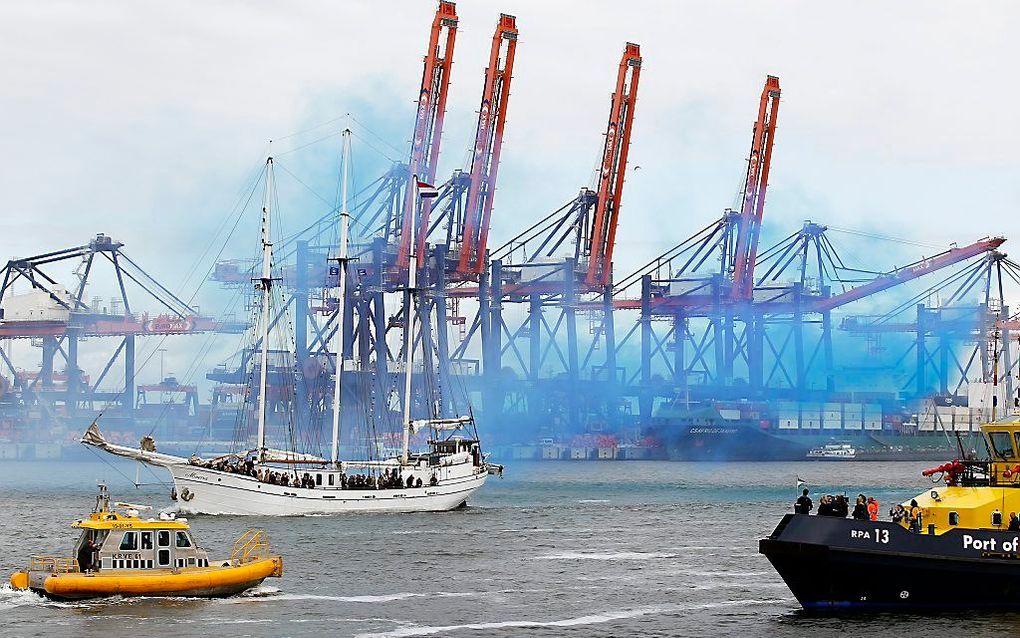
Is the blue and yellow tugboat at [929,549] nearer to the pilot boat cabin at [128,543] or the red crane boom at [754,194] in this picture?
the pilot boat cabin at [128,543]

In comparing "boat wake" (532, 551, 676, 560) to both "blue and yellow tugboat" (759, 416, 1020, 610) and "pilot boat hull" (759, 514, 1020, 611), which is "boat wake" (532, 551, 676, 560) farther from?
"pilot boat hull" (759, 514, 1020, 611)

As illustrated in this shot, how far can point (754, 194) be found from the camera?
17750cm

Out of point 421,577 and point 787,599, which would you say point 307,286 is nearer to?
point 421,577

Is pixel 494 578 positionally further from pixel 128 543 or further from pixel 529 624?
pixel 128 543

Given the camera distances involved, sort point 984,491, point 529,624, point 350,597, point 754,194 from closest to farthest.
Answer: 1. point 984,491
2. point 529,624
3. point 350,597
4. point 754,194

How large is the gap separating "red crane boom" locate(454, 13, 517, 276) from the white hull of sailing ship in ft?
194

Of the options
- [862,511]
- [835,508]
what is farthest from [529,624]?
[862,511]

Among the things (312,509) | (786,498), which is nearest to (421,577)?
(312,509)

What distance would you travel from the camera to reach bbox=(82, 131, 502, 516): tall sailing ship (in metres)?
81.4

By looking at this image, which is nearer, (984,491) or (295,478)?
(984,491)

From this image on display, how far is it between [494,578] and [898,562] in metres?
18.9

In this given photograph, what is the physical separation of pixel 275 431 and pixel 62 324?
3124 cm

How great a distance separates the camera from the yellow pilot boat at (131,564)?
141 ft

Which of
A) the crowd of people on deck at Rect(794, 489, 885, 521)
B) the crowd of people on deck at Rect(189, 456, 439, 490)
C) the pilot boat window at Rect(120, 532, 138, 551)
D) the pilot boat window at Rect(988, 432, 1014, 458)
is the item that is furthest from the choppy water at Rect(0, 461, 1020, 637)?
the pilot boat window at Rect(988, 432, 1014, 458)
